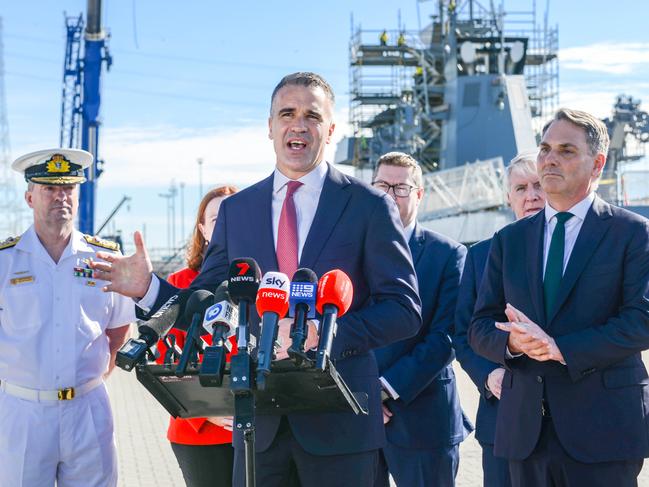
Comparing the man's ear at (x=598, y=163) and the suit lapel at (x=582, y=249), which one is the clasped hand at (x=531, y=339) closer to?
the suit lapel at (x=582, y=249)

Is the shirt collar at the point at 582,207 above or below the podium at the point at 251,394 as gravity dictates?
above

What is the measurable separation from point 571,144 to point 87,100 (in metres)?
27.9

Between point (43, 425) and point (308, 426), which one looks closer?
point (308, 426)

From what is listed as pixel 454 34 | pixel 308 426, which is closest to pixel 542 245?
pixel 308 426

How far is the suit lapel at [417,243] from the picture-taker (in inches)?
204

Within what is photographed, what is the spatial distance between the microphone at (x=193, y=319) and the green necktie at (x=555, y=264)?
1499 millimetres

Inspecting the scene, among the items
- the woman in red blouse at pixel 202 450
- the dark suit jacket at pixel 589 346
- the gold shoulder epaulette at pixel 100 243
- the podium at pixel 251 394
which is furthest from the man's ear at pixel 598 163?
the gold shoulder epaulette at pixel 100 243

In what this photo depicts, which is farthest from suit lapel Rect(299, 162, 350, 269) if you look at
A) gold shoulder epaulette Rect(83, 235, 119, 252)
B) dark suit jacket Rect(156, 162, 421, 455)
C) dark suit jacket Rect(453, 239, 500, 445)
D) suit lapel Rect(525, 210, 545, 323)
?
gold shoulder epaulette Rect(83, 235, 119, 252)

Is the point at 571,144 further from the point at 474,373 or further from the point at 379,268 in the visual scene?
the point at 474,373

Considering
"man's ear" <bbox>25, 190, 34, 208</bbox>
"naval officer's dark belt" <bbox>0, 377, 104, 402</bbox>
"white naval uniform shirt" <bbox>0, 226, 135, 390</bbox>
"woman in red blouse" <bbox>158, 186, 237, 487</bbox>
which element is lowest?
"woman in red blouse" <bbox>158, 186, 237, 487</bbox>

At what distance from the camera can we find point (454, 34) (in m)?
34.3

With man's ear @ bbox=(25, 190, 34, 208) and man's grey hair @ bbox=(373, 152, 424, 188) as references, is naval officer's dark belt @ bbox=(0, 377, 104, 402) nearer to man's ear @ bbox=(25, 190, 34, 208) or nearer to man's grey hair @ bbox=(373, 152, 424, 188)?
man's ear @ bbox=(25, 190, 34, 208)

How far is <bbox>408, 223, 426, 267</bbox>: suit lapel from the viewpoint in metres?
5.19

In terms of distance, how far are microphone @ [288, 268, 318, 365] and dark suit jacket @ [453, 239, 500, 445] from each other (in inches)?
84.8
